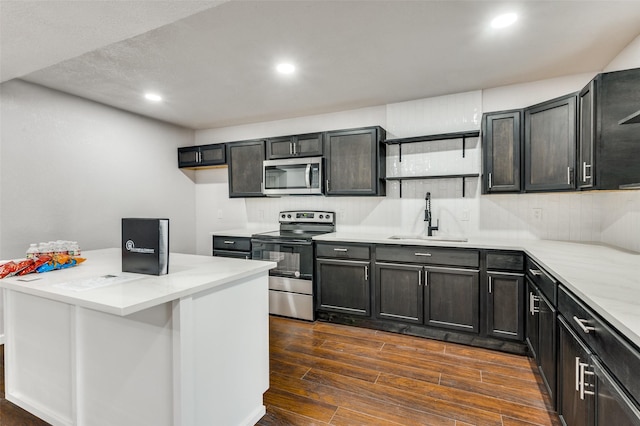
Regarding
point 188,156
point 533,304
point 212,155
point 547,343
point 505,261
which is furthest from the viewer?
point 188,156

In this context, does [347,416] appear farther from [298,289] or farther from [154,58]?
[154,58]

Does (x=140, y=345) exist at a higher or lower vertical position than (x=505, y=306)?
higher

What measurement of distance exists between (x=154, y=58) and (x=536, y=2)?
2.69m

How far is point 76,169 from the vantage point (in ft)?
10.9

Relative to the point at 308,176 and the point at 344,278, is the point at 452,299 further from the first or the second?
the point at 308,176

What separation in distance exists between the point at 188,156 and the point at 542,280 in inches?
174

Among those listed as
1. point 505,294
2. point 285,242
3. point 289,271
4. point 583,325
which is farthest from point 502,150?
point 289,271

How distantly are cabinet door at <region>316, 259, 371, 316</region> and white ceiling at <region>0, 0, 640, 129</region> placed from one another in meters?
1.86

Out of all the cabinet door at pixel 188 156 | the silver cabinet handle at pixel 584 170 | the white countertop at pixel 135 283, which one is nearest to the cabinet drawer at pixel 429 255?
the silver cabinet handle at pixel 584 170

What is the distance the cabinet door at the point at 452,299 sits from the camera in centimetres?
276

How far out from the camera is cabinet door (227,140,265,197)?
160 inches

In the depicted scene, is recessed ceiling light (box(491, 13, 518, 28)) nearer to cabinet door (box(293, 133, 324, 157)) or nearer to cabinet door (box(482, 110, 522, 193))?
cabinet door (box(482, 110, 522, 193))

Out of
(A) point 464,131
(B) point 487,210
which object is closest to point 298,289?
(B) point 487,210

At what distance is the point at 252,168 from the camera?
4117 mm
